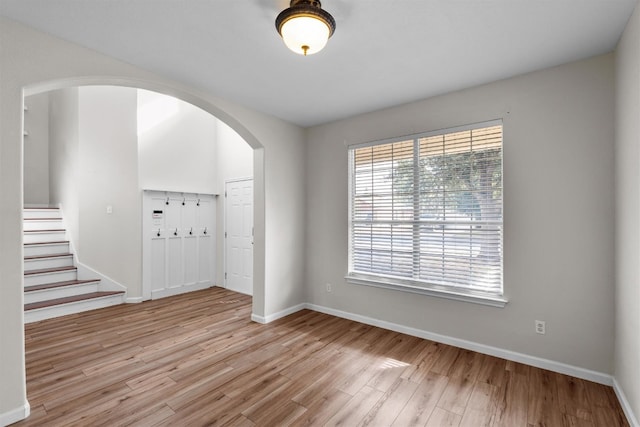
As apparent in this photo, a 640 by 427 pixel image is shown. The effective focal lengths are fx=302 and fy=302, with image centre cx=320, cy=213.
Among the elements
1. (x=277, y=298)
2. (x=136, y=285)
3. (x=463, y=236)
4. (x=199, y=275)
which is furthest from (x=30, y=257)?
(x=463, y=236)

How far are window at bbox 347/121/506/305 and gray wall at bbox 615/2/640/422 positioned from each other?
86 centimetres

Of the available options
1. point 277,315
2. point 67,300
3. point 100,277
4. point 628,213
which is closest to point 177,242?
point 100,277

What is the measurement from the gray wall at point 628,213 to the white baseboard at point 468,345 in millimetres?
231

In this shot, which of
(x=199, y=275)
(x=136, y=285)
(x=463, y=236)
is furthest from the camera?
(x=199, y=275)

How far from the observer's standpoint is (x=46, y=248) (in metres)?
4.92

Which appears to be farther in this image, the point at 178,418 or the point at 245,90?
the point at 245,90

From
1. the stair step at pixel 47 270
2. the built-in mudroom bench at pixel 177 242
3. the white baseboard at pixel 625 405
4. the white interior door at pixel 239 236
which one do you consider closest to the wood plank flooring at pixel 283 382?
the white baseboard at pixel 625 405

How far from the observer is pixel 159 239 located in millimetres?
5281

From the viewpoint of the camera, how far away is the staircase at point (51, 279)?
4.23m

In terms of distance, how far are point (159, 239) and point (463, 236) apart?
15.8 feet

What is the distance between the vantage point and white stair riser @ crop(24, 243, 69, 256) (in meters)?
4.74

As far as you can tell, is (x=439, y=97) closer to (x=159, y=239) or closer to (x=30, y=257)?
(x=159, y=239)

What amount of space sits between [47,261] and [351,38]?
5570 millimetres

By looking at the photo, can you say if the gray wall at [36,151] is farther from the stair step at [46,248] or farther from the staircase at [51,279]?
the stair step at [46,248]
